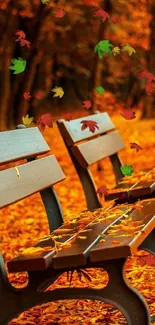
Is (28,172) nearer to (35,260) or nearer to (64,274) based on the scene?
(35,260)

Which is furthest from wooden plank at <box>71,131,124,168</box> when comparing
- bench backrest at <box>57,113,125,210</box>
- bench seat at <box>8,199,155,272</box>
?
bench seat at <box>8,199,155,272</box>

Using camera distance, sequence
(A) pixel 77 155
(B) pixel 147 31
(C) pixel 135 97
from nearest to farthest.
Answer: (A) pixel 77 155, (B) pixel 147 31, (C) pixel 135 97

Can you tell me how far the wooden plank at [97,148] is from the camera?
463 centimetres

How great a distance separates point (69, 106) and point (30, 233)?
2502 cm

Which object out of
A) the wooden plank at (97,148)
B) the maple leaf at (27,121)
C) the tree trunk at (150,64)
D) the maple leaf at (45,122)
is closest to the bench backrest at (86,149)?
the wooden plank at (97,148)

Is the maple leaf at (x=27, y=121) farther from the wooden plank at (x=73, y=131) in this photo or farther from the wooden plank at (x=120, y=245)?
the wooden plank at (x=120, y=245)

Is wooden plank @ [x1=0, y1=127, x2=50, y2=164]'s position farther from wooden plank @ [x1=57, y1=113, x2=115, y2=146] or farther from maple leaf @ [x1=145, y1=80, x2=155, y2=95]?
maple leaf @ [x1=145, y1=80, x2=155, y2=95]

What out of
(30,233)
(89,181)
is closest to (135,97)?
(30,233)

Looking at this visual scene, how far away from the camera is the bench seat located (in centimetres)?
301

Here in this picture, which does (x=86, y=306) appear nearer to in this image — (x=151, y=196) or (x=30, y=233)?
(x=151, y=196)

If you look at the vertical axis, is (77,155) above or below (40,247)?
above

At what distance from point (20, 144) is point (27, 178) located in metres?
0.24

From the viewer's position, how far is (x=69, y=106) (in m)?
31.4

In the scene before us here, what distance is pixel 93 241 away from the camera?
3.24m
